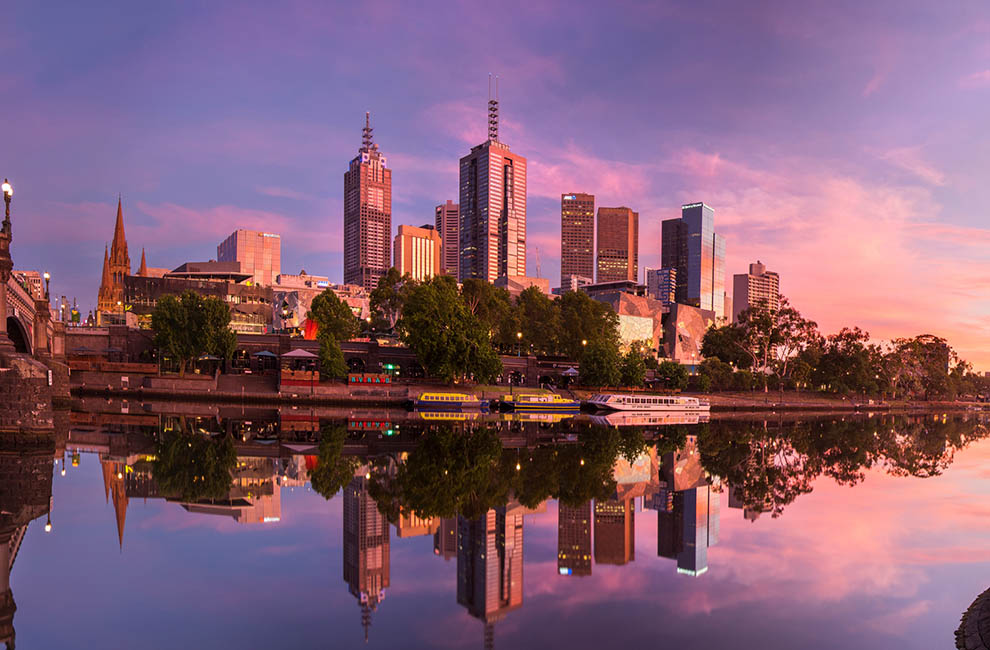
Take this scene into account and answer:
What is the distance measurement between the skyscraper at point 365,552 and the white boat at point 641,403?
63829 millimetres

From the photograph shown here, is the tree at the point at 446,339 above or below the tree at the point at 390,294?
below

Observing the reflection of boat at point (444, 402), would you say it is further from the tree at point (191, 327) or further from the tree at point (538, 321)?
the tree at point (538, 321)

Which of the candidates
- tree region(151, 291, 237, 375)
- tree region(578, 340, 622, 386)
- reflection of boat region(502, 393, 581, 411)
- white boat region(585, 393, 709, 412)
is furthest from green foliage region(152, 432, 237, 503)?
tree region(578, 340, 622, 386)

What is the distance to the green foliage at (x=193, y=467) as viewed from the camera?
24.1m

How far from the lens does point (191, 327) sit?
258 ft

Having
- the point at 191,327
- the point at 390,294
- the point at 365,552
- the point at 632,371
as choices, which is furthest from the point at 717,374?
the point at 365,552

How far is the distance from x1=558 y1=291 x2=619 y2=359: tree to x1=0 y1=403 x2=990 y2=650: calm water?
85.8m

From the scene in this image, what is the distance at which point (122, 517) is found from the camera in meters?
20.4

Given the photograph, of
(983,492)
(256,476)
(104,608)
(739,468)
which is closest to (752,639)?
(104,608)

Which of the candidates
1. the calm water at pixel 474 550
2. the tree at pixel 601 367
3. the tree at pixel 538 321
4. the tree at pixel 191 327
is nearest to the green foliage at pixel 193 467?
the calm water at pixel 474 550

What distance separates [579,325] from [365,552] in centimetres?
10928

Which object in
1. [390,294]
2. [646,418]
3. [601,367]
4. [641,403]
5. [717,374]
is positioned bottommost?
[646,418]

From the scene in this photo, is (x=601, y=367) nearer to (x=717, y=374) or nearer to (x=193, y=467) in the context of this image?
(x=717, y=374)

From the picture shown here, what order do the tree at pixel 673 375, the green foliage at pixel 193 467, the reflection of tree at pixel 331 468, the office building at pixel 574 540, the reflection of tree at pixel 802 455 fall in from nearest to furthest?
the office building at pixel 574 540, the green foliage at pixel 193 467, the reflection of tree at pixel 331 468, the reflection of tree at pixel 802 455, the tree at pixel 673 375
